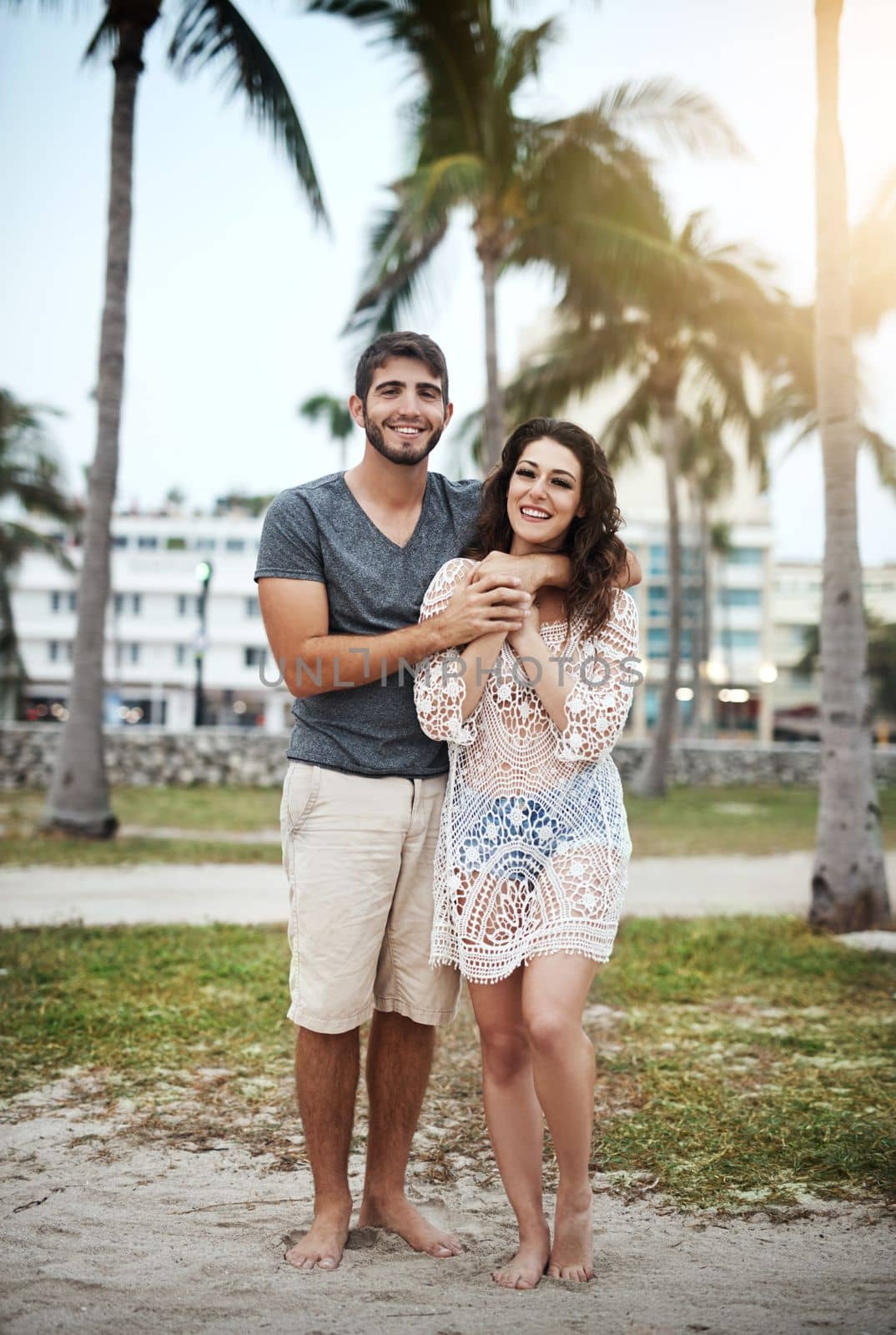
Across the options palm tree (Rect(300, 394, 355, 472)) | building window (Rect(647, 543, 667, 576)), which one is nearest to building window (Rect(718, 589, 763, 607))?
building window (Rect(647, 543, 667, 576))

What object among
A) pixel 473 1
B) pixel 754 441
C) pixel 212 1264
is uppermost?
pixel 473 1

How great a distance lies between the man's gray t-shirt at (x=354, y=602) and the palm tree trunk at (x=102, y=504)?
9.63 m

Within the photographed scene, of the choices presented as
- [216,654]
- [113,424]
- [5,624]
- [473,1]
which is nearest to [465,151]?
[473,1]

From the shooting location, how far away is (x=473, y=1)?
13734 millimetres

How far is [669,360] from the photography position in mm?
20797

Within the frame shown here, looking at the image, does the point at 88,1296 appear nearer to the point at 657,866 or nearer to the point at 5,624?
the point at 657,866

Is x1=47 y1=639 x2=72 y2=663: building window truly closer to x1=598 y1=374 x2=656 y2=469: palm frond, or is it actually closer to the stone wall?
the stone wall

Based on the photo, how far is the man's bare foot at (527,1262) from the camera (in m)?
2.77

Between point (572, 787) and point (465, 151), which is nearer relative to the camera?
point (572, 787)

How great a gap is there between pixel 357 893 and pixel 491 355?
12.5m

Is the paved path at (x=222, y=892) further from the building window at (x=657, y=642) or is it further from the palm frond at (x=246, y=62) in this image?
the building window at (x=657, y=642)

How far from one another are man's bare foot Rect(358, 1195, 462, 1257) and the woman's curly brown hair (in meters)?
1.66

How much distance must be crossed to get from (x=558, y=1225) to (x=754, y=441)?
20.9 m

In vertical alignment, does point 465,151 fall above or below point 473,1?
below
